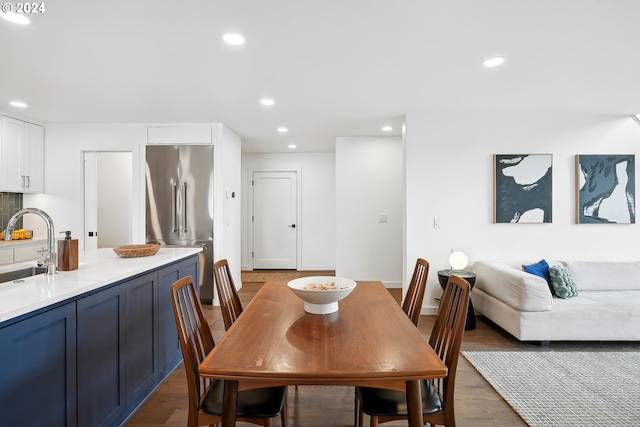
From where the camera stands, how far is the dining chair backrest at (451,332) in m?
1.43

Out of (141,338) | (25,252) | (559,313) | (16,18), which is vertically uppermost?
(16,18)

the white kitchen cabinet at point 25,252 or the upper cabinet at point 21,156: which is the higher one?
the upper cabinet at point 21,156

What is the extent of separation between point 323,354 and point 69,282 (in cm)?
136

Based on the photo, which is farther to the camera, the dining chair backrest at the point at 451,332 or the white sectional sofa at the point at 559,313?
the white sectional sofa at the point at 559,313

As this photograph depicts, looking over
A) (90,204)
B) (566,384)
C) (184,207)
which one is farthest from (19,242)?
(566,384)

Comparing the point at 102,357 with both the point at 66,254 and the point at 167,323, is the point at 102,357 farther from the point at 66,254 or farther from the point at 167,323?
the point at 167,323

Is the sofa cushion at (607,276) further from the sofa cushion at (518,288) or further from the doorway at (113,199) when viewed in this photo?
the doorway at (113,199)

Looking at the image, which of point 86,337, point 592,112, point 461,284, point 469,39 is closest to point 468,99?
point 469,39

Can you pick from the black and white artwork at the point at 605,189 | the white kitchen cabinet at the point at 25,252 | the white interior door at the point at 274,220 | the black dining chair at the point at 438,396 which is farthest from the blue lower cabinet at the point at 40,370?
the white interior door at the point at 274,220

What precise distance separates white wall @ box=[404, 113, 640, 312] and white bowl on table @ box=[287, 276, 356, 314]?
7.41 feet

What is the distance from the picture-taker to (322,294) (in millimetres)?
1686

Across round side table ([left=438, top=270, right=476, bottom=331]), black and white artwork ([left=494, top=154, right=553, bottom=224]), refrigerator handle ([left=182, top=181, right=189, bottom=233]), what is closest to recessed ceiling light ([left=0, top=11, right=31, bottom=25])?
refrigerator handle ([left=182, top=181, right=189, bottom=233])

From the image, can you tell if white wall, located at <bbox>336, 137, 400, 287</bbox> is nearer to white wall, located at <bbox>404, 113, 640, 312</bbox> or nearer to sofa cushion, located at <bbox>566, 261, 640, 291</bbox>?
white wall, located at <bbox>404, 113, 640, 312</bbox>

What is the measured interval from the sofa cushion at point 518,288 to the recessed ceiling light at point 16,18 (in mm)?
4172
